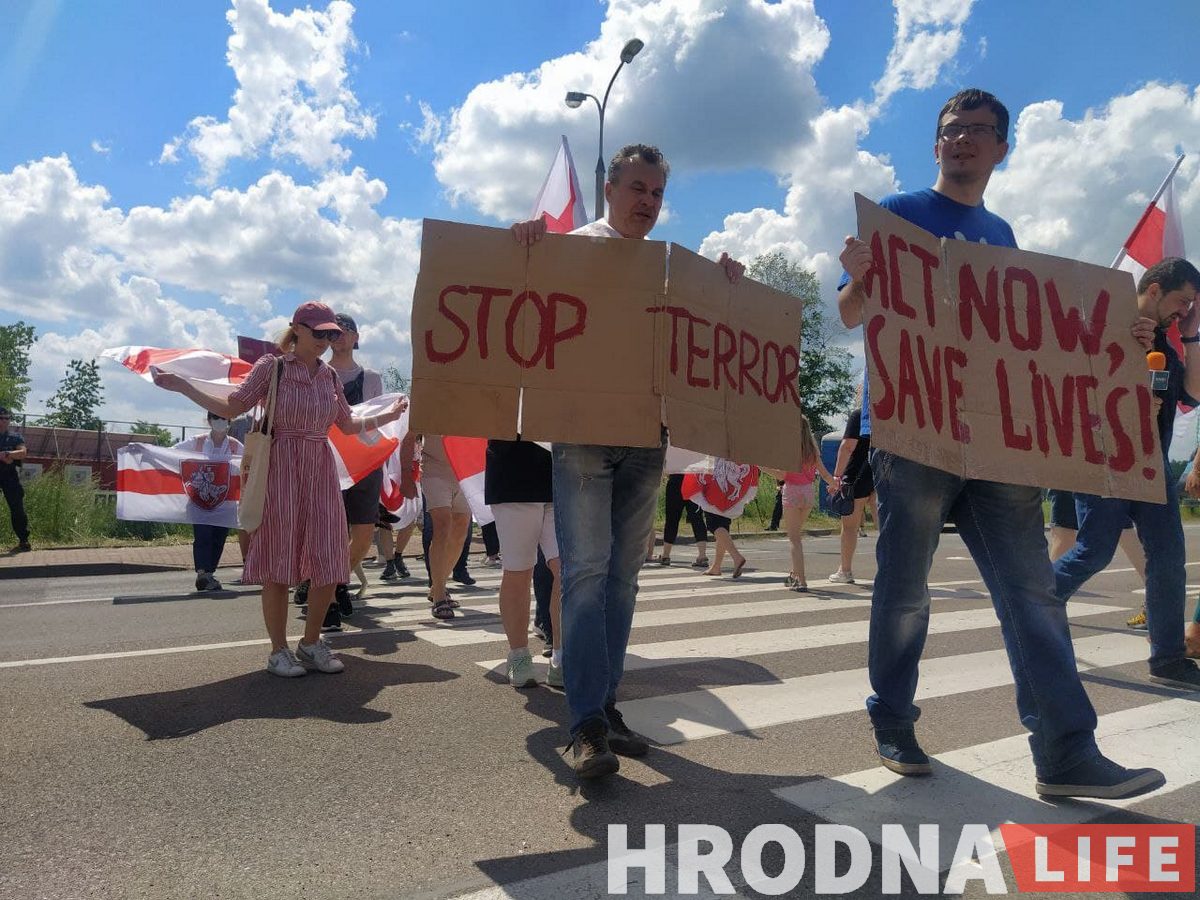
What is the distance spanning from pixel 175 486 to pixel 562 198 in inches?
184

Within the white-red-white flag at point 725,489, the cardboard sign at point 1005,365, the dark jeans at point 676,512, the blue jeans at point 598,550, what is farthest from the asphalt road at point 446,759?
the dark jeans at point 676,512

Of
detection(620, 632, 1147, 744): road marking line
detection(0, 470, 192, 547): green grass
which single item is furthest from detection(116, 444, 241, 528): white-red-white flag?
detection(620, 632, 1147, 744): road marking line

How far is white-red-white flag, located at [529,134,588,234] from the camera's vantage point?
7.97 meters

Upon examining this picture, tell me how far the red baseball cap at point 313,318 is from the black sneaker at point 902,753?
3068 mm

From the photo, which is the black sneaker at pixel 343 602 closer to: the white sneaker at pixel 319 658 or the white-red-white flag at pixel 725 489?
the white sneaker at pixel 319 658

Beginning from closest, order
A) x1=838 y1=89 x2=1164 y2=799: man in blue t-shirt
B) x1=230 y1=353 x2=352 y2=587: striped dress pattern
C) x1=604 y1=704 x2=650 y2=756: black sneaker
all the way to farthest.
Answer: x1=838 y1=89 x2=1164 y2=799: man in blue t-shirt, x1=604 y1=704 x2=650 y2=756: black sneaker, x1=230 y1=353 x2=352 y2=587: striped dress pattern

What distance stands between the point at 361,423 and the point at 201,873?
283cm

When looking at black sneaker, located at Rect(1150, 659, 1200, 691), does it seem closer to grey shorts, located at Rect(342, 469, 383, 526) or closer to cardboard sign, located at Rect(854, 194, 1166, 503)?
cardboard sign, located at Rect(854, 194, 1166, 503)

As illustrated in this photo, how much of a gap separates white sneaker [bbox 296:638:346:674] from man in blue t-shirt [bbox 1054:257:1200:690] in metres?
3.76

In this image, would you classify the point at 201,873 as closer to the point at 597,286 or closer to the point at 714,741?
the point at 714,741

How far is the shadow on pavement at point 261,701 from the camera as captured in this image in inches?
143

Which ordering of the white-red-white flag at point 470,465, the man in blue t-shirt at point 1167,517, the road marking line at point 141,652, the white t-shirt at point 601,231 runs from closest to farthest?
1. the white t-shirt at point 601,231
2. the man in blue t-shirt at point 1167,517
3. the road marking line at point 141,652
4. the white-red-white flag at point 470,465

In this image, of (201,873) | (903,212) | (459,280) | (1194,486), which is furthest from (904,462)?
(1194,486)

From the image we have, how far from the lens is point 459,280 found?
3.27m
